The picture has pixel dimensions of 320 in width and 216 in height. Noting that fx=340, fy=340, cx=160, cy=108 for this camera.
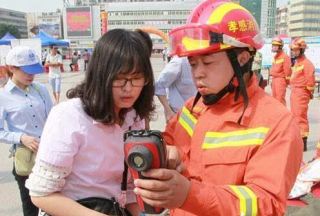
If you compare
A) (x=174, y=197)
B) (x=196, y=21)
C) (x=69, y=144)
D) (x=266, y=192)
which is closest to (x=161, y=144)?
(x=174, y=197)

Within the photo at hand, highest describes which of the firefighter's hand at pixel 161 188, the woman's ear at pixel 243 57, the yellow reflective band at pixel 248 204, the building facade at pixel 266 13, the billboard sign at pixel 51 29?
the building facade at pixel 266 13

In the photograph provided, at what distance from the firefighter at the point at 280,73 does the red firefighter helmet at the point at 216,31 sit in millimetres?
6317

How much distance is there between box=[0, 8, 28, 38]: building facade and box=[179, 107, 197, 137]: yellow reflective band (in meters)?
136

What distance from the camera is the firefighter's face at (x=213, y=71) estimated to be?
1286 millimetres

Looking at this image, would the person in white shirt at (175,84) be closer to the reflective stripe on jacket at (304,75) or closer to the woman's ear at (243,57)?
the woman's ear at (243,57)

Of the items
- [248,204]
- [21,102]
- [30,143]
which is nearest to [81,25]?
[21,102]

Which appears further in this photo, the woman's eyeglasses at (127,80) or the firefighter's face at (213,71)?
the woman's eyeglasses at (127,80)

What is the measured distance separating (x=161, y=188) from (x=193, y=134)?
1.75 ft

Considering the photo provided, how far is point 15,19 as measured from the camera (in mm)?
135375

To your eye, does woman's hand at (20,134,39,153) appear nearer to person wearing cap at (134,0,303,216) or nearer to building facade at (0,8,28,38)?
person wearing cap at (134,0,303,216)

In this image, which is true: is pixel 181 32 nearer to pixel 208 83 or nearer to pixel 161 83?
pixel 208 83

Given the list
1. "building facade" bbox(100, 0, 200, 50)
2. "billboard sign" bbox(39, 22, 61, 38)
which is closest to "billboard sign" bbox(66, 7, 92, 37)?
"billboard sign" bbox(39, 22, 61, 38)

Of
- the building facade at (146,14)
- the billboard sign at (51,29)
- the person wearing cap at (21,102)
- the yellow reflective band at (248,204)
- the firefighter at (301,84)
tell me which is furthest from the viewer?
the building facade at (146,14)

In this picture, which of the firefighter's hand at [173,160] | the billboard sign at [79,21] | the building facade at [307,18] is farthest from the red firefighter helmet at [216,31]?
the building facade at [307,18]
